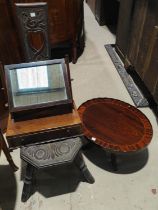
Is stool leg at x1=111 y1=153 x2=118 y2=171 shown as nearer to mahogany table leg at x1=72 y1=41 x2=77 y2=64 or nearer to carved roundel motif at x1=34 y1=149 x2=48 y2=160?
carved roundel motif at x1=34 y1=149 x2=48 y2=160

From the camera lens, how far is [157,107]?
2.53 meters

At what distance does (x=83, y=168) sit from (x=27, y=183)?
1.36 ft

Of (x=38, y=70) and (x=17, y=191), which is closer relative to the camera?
(x=38, y=70)

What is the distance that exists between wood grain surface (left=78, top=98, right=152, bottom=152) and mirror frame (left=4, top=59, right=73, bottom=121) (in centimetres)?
32

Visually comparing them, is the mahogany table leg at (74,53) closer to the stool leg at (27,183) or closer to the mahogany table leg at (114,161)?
the mahogany table leg at (114,161)

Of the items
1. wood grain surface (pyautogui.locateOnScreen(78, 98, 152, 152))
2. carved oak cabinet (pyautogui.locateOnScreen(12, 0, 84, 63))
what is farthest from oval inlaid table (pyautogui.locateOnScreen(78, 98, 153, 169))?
carved oak cabinet (pyautogui.locateOnScreen(12, 0, 84, 63))

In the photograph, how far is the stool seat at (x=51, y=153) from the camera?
1447 mm

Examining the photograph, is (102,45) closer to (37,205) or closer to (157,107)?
(157,107)

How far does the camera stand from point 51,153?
1.49 m

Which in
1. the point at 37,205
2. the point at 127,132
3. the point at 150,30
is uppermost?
the point at 150,30

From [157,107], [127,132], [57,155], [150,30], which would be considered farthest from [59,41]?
[57,155]

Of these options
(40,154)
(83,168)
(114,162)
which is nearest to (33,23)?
(40,154)

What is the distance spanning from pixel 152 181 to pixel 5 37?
181cm

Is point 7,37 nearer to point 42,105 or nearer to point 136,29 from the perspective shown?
point 42,105
